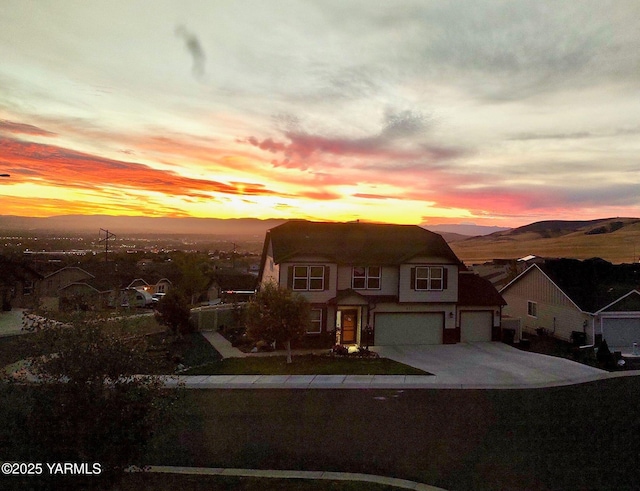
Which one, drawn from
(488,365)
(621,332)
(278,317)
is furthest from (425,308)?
(621,332)

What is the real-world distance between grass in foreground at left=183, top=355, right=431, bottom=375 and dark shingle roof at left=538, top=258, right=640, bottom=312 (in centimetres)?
1462

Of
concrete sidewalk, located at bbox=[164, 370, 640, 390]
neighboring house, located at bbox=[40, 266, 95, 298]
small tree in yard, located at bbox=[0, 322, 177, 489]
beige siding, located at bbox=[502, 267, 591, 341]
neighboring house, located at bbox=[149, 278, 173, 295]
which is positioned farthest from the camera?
neighboring house, located at bbox=[149, 278, 173, 295]

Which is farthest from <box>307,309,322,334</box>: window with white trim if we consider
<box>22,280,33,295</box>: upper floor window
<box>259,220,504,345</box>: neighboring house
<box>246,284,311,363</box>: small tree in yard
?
<box>22,280,33,295</box>: upper floor window

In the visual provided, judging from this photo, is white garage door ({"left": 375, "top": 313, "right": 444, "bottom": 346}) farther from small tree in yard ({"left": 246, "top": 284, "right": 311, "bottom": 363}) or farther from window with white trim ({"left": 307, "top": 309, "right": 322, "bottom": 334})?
small tree in yard ({"left": 246, "top": 284, "right": 311, "bottom": 363})

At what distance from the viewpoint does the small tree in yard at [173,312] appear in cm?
2981

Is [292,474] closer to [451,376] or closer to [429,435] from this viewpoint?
[429,435]

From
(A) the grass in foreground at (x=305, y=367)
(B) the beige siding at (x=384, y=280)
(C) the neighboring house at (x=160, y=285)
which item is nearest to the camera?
(A) the grass in foreground at (x=305, y=367)

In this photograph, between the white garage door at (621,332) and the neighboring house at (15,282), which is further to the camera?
the neighboring house at (15,282)

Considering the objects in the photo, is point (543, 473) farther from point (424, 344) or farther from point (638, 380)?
point (424, 344)

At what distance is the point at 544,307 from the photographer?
33094 mm

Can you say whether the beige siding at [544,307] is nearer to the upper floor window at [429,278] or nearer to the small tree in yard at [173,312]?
the upper floor window at [429,278]

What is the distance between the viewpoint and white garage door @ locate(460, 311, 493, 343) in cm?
3006

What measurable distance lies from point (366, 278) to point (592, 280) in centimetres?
Result: 1600

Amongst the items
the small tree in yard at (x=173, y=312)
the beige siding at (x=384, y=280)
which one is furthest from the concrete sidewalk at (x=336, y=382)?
the small tree in yard at (x=173, y=312)
